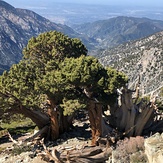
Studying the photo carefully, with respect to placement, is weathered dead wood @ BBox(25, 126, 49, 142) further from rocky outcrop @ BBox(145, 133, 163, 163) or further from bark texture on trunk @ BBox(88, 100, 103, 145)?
rocky outcrop @ BBox(145, 133, 163, 163)

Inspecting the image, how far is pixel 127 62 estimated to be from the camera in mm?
187750

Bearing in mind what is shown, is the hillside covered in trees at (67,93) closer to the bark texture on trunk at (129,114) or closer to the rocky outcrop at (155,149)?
the bark texture on trunk at (129,114)

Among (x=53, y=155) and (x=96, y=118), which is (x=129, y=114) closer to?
(x=96, y=118)

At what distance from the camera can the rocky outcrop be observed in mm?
15766

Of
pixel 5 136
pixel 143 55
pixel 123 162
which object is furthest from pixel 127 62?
pixel 123 162

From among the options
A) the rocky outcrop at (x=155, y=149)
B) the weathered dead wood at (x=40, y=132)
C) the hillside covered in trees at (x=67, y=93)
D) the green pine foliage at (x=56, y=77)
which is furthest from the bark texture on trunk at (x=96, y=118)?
the rocky outcrop at (x=155, y=149)

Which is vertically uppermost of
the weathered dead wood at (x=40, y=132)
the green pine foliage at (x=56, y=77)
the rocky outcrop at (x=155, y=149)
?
the green pine foliage at (x=56, y=77)

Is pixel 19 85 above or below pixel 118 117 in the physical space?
above

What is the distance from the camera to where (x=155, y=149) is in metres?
16.7

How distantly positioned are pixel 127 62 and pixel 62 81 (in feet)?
551

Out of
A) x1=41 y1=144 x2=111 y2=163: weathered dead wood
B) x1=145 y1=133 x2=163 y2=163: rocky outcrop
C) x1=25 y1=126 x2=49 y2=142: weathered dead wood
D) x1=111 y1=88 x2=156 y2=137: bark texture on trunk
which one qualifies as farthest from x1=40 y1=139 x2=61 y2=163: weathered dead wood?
x1=111 y1=88 x2=156 y2=137: bark texture on trunk


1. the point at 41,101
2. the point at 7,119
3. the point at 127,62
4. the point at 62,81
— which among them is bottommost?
the point at 127,62

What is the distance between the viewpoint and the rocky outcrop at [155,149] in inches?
621

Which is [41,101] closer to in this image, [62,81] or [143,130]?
[62,81]
